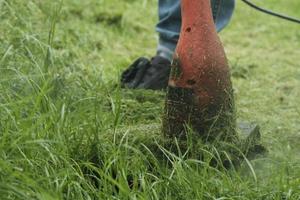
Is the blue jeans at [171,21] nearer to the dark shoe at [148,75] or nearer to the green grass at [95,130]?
the dark shoe at [148,75]

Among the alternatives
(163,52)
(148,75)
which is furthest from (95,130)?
(163,52)

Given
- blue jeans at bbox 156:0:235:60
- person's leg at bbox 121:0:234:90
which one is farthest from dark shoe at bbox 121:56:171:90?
blue jeans at bbox 156:0:235:60

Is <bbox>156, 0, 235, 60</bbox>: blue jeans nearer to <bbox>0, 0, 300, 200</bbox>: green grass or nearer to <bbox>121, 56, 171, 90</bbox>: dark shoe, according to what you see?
<bbox>121, 56, 171, 90</bbox>: dark shoe

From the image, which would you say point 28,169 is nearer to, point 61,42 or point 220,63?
point 220,63

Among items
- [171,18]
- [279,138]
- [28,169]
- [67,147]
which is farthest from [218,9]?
[28,169]

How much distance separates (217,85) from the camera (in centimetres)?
221

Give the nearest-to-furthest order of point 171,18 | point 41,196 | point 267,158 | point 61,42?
point 41,196 → point 267,158 → point 171,18 → point 61,42

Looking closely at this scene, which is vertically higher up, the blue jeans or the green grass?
the blue jeans

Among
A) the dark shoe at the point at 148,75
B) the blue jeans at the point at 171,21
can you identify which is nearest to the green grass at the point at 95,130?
the dark shoe at the point at 148,75

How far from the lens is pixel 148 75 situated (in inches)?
123

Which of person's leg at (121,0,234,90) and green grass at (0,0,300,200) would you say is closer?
green grass at (0,0,300,200)

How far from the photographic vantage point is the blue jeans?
3166 millimetres

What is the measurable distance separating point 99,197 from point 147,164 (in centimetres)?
26

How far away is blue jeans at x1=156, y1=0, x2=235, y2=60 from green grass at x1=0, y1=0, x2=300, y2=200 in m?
0.29
